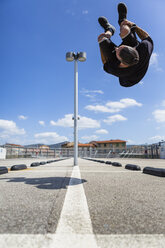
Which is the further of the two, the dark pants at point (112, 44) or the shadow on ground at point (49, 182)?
the dark pants at point (112, 44)

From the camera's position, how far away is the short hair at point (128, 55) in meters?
1.93

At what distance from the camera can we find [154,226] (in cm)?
80

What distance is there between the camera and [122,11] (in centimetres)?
250

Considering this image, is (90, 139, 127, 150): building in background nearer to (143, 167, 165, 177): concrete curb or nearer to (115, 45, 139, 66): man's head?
(143, 167, 165, 177): concrete curb

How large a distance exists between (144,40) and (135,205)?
213cm

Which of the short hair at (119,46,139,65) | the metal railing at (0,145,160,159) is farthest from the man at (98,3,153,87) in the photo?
the metal railing at (0,145,160,159)

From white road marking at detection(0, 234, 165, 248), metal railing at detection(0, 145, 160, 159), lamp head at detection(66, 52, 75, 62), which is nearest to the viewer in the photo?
white road marking at detection(0, 234, 165, 248)

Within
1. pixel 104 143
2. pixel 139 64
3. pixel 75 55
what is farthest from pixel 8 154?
pixel 104 143

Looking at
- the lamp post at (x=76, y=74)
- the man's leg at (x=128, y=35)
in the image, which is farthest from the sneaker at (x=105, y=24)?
the lamp post at (x=76, y=74)

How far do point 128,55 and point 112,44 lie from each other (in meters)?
0.54

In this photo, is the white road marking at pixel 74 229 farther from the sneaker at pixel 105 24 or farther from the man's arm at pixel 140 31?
the sneaker at pixel 105 24

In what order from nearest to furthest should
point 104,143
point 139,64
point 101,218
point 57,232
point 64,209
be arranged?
point 57,232, point 101,218, point 64,209, point 139,64, point 104,143

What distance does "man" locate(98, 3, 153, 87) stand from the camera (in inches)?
84.2

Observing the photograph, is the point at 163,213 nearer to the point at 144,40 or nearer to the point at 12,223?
the point at 12,223
